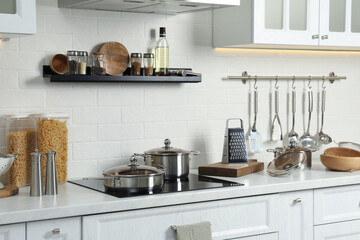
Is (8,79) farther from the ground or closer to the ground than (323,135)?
farther from the ground

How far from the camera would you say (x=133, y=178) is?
2.62 metres

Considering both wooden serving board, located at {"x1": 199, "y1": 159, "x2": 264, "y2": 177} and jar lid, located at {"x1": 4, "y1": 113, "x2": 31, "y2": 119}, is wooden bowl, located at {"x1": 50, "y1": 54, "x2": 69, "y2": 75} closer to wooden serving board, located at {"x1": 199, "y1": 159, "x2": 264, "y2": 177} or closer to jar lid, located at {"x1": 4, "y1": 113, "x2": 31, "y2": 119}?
jar lid, located at {"x1": 4, "y1": 113, "x2": 31, "y2": 119}

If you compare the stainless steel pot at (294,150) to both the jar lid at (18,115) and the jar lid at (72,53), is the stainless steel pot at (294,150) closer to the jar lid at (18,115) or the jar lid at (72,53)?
the jar lid at (72,53)

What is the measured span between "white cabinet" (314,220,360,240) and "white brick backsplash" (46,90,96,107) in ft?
4.42

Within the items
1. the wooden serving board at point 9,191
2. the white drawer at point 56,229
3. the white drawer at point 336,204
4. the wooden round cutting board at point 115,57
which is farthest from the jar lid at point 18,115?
the white drawer at point 336,204

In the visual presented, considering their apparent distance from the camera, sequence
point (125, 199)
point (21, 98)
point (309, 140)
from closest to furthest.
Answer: point (125, 199) → point (21, 98) → point (309, 140)

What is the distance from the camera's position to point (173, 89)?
339cm

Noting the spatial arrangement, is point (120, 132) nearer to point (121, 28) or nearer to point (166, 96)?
point (166, 96)

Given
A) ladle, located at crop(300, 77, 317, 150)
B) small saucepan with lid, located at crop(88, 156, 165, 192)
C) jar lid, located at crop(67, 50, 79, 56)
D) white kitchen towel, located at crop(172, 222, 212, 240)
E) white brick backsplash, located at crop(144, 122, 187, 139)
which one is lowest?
white kitchen towel, located at crop(172, 222, 212, 240)

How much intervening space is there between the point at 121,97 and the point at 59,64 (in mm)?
400

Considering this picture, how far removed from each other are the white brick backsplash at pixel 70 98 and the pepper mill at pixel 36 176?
0.48 meters

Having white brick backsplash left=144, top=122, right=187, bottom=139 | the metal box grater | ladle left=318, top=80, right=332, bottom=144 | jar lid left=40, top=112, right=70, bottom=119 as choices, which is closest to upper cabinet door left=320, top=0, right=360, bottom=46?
ladle left=318, top=80, right=332, bottom=144

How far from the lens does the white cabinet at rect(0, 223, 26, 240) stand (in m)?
2.24

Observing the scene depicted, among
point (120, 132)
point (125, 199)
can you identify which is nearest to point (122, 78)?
point (120, 132)
